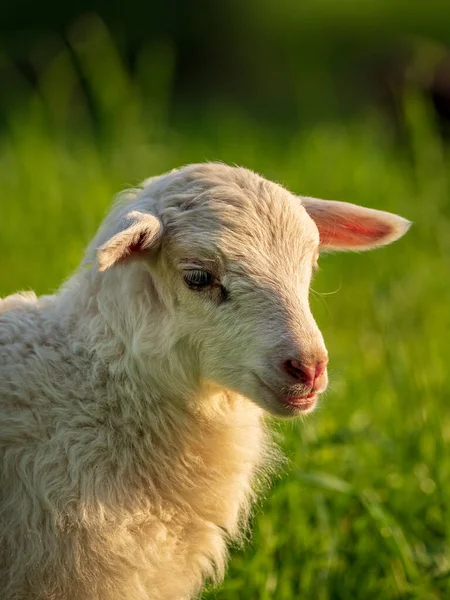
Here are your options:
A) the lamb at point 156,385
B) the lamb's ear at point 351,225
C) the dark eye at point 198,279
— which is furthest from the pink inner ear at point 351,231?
the dark eye at point 198,279

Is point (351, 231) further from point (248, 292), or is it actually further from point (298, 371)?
point (298, 371)

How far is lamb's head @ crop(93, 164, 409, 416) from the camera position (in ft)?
8.63

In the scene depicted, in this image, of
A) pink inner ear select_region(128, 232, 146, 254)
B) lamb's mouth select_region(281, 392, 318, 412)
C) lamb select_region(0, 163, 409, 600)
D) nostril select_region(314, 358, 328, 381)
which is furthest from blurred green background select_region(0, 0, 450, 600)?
pink inner ear select_region(128, 232, 146, 254)

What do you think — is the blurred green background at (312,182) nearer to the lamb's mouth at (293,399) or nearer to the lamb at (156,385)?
the lamb at (156,385)

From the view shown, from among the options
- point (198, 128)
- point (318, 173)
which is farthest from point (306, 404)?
point (198, 128)

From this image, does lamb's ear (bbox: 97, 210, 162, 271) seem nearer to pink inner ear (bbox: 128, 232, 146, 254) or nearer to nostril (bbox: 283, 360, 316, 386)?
pink inner ear (bbox: 128, 232, 146, 254)

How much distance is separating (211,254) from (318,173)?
13.4 ft

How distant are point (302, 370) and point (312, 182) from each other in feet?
13.6

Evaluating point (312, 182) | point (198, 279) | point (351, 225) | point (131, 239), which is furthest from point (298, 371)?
point (312, 182)

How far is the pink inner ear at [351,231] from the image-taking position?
123 inches

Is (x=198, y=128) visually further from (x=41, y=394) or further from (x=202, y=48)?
(x=41, y=394)

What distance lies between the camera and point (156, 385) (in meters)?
2.85

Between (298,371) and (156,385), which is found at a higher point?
(298,371)

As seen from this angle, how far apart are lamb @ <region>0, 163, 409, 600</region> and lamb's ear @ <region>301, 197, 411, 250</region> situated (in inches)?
4.5
